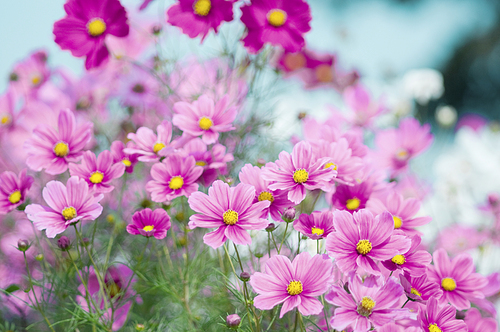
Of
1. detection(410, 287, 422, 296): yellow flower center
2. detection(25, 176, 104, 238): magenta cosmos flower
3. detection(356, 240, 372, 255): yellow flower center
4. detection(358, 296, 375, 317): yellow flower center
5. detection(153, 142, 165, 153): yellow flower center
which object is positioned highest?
detection(153, 142, 165, 153): yellow flower center

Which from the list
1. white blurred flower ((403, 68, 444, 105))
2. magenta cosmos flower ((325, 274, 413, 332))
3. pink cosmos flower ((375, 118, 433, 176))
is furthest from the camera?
white blurred flower ((403, 68, 444, 105))

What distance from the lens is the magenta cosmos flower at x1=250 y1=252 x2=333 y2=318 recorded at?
13.1 inches

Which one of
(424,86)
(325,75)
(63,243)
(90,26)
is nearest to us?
(63,243)

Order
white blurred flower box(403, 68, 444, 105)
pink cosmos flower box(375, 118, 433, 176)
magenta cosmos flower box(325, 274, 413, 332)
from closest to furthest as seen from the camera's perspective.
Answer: magenta cosmos flower box(325, 274, 413, 332), pink cosmos flower box(375, 118, 433, 176), white blurred flower box(403, 68, 444, 105)

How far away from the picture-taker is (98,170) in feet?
1.46

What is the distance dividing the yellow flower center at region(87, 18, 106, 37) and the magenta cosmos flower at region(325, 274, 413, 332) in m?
0.43

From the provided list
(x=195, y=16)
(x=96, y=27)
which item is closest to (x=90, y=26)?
(x=96, y=27)

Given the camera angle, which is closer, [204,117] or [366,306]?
[366,306]

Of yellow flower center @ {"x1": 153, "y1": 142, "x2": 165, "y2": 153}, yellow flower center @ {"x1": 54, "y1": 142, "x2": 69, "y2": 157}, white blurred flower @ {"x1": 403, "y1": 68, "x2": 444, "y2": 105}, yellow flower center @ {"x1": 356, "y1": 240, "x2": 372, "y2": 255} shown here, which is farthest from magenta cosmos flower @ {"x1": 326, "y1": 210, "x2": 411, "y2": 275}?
white blurred flower @ {"x1": 403, "y1": 68, "x2": 444, "y2": 105}

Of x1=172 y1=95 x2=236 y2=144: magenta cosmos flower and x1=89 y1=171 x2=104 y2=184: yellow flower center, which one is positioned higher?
x1=172 y1=95 x2=236 y2=144: magenta cosmos flower

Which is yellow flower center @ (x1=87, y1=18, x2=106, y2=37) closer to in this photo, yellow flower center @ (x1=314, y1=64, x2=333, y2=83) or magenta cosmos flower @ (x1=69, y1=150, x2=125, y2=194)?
magenta cosmos flower @ (x1=69, y1=150, x2=125, y2=194)

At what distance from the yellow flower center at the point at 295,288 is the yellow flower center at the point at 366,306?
0.16 feet

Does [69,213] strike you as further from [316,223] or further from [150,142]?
[316,223]

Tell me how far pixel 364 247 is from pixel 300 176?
9cm
